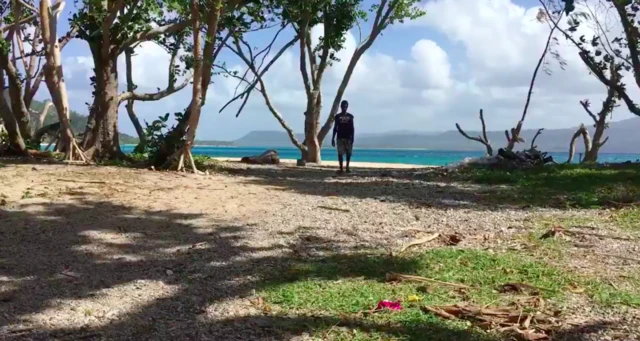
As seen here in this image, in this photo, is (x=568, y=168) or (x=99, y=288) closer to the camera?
(x=99, y=288)

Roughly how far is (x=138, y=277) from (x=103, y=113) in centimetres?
849

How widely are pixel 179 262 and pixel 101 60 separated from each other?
8236mm

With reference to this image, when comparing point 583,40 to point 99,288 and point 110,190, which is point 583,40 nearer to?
point 110,190

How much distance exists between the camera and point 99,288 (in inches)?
185

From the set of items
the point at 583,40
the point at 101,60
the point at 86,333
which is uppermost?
the point at 583,40

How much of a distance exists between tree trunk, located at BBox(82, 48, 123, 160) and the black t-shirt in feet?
14.5

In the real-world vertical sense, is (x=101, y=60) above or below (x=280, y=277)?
above

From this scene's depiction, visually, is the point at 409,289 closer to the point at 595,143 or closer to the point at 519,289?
the point at 519,289

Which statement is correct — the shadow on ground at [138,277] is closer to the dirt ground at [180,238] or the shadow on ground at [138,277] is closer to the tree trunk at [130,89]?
the dirt ground at [180,238]

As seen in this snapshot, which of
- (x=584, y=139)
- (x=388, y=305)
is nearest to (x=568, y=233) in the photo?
(x=388, y=305)

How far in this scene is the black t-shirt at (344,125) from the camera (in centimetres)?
1252

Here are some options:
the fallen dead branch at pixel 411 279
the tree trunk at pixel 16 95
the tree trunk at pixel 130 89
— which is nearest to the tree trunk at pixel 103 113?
the tree trunk at pixel 16 95

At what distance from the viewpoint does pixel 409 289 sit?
4699mm

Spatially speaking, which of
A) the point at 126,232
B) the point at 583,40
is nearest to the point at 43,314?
the point at 126,232
